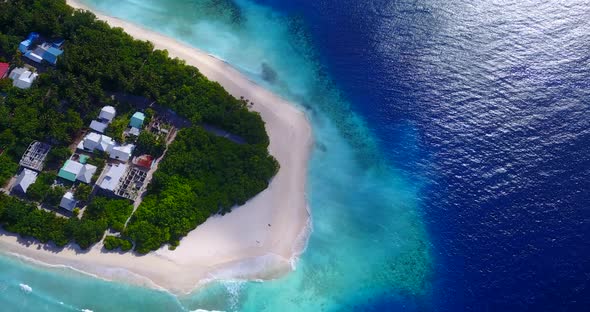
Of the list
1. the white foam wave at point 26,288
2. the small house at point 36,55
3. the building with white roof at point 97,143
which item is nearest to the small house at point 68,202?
the building with white roof at point 97,143

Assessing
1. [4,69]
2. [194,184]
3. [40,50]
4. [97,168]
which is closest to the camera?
[194,184]

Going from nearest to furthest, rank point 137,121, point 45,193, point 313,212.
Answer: point 45,193 → point 313,212 → point 137,121

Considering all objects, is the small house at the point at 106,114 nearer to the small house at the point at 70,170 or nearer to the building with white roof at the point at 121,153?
the building with white roof at the point at 121,153

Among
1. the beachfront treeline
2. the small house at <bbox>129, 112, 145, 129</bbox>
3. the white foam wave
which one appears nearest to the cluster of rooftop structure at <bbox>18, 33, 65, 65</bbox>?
the beachfront treeline

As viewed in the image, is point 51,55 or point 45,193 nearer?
point 45,193

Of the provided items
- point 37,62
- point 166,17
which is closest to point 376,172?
point 166,17

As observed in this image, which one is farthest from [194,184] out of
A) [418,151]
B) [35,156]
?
[418,151]

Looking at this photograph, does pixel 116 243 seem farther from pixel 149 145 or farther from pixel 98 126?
pixel 98 126

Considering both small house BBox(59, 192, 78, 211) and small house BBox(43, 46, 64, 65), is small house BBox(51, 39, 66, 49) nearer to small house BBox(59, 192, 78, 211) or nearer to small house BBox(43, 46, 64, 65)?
small house BBox(43, 46, 64, 65)
